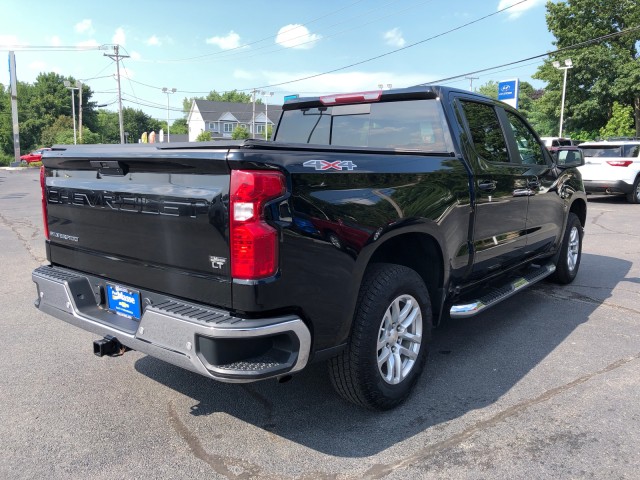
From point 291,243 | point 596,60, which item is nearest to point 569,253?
point 291,243

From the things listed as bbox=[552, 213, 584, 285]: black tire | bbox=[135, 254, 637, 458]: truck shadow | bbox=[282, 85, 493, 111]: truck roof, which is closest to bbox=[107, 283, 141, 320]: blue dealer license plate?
bbox=[135, 254, 637, 458]: truck shadow

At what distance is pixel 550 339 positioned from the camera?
4.50m

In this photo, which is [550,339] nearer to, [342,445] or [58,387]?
[342,445]

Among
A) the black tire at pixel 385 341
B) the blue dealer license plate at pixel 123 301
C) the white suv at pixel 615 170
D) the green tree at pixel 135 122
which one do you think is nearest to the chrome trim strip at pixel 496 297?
the black tire at pixel 385 341

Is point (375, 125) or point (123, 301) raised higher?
point (375, 125)

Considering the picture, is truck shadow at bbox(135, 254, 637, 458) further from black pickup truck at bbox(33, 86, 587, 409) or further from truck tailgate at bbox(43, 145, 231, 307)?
truck tailgate at bbox(43, 145, 231, 307)

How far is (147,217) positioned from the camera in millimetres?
2771

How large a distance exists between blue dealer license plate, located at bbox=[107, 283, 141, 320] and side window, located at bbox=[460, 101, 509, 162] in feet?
8.70

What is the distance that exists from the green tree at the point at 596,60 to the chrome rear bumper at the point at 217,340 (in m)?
39.6

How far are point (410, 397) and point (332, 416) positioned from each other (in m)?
0.56

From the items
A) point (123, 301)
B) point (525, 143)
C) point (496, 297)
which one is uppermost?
point (525, 143)

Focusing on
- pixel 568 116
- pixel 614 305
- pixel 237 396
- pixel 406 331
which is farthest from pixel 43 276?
pixel 568 116

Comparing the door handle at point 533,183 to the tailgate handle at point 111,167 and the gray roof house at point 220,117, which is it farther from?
the gray roof house at point 220,117

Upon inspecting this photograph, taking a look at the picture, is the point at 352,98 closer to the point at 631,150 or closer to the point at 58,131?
the point at 631,150
